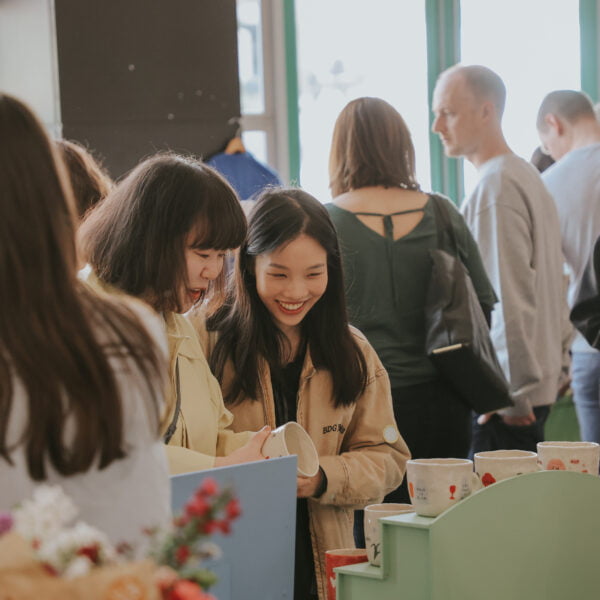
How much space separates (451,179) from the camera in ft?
16.5

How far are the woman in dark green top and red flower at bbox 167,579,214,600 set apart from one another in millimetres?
1902

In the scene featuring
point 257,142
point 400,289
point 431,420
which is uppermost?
point 257,142

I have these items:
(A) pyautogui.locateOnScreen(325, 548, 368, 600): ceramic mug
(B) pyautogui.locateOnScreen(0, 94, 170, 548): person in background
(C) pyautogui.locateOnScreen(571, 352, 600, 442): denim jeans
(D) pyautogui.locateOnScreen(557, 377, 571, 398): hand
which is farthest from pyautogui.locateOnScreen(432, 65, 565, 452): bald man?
(B) pyautogui.locateOnScreen(0, 94, 170, 548): person in background

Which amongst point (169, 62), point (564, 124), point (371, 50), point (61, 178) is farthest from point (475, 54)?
point (61, 178)

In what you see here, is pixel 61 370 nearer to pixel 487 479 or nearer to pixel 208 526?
pixel 208 526

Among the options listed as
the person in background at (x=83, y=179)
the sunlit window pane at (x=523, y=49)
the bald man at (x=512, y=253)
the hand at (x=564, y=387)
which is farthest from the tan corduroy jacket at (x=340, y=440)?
the sunlit window pane at (x=523, y=49)

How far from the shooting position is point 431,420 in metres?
2.54

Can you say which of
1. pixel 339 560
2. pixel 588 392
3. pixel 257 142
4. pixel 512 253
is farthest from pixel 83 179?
pixel 257 142

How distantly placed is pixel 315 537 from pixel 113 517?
1066 mm

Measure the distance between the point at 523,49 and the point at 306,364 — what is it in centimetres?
363

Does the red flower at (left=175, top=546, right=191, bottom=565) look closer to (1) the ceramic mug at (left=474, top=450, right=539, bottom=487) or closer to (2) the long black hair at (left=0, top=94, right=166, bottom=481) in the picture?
(2) the long black hair at (left=0, top=94, right=166, bottom=481)

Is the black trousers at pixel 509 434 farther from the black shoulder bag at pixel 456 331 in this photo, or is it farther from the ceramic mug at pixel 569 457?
the ceramic mug at pixel 569 457

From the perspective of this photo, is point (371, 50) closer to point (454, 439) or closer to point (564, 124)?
point (564, 124)

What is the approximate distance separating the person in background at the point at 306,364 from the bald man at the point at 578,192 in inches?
48.5
